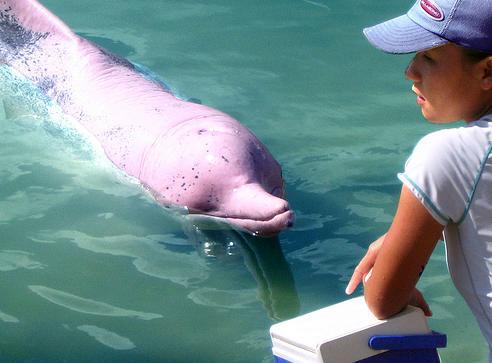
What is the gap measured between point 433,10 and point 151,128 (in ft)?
9.16

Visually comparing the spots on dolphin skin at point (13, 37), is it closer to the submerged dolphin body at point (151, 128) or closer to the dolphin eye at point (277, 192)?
the submerged dolphin body at point (151, 128)

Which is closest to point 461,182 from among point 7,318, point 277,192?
point 7,318

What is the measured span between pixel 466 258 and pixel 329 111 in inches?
147

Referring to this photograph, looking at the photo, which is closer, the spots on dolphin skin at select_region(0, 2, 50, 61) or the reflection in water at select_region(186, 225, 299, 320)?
the reflection in water at select_region(186, 225, 299, 320)

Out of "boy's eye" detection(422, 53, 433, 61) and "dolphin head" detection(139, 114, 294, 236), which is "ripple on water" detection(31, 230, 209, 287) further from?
"boy's eye" detection(422, 53, 433, 61)

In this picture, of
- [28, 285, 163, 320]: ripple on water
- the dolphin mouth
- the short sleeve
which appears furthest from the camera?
the dolphin mouth

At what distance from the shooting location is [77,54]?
5680 mm

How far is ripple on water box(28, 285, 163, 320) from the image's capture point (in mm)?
3811

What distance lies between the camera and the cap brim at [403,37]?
2115 millimetres

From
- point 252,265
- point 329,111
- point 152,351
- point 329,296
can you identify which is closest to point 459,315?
point 329,296

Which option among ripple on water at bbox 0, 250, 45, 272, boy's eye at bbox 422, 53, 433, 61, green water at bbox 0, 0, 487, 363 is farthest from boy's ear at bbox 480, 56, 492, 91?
ripple on water at bbox 0, 250, 45, 272

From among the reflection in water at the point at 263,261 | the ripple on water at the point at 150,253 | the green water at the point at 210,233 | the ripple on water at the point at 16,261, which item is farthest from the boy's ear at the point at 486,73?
the ripple on water at the point at 16,261

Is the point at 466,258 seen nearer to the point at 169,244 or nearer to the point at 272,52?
the point at 169,244

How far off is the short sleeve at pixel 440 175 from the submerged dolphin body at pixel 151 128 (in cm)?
198
